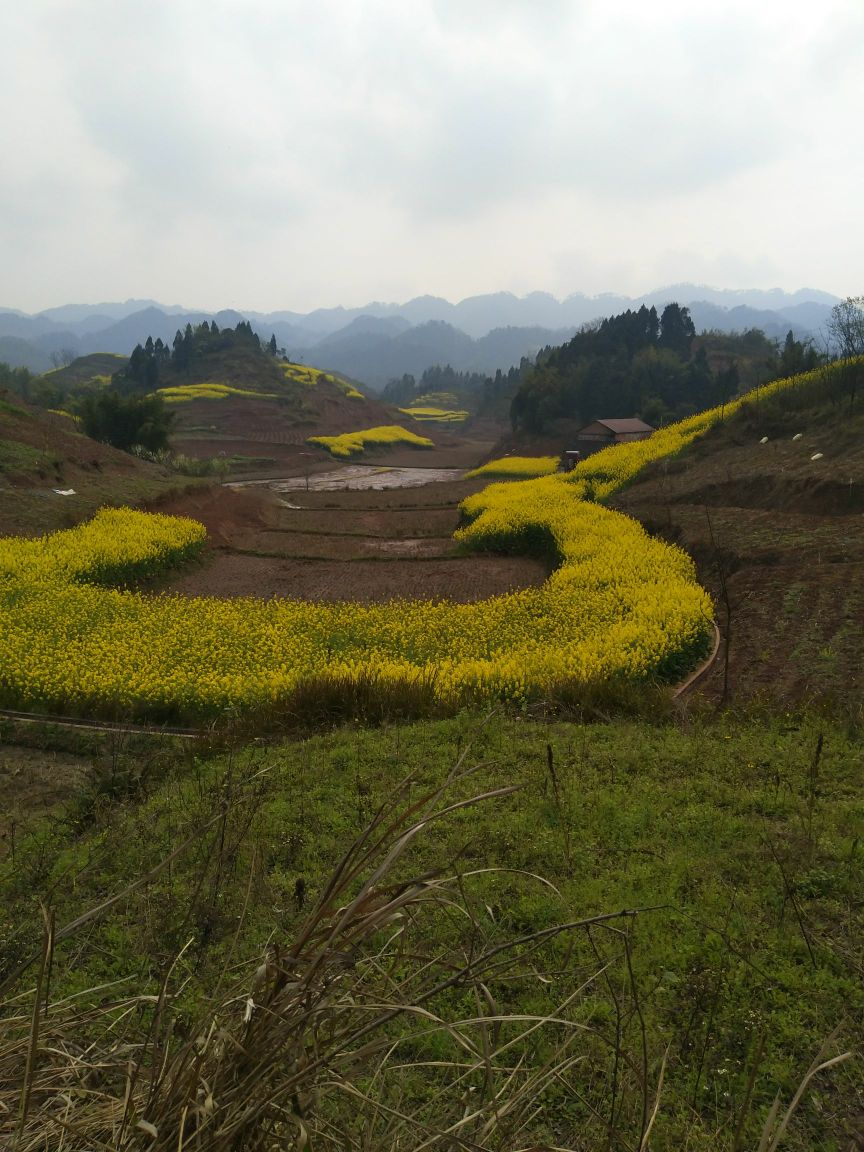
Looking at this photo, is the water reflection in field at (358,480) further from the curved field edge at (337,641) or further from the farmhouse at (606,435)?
the curved field edge at (337,641)

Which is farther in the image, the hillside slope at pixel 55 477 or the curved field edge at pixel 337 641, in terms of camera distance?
the hillside slope at pixel 55 477

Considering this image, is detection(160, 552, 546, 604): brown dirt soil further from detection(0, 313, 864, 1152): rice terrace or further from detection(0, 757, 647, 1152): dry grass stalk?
detection(0, 757, 647, 1152): dry grass stalk

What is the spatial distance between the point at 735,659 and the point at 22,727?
11375 millimetres

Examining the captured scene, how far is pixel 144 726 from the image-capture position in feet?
33.1

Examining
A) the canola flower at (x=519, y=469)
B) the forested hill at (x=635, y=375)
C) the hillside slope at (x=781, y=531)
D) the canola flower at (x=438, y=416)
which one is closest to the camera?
the hillside slope at (x=781, y=531)

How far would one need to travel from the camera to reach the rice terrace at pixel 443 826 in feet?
4.65

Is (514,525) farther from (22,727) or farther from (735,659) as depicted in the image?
(22,727)

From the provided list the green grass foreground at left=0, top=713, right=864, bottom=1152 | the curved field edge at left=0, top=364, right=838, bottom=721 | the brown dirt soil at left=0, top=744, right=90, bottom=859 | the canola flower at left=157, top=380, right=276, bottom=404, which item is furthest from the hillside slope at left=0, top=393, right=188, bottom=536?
the canola flower at left=157, top=380, right=276, bottom=404

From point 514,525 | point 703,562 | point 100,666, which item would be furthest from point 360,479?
point 100,666

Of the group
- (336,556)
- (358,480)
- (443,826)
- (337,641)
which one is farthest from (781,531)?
(358,480)

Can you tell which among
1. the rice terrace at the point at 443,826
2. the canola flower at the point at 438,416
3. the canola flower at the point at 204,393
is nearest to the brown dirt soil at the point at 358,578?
the rice terrace at the point at 443,826

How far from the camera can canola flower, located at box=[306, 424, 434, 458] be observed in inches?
2840

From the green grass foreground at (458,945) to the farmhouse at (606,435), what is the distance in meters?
41.8

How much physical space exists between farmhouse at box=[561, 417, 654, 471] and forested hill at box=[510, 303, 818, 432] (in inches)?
295
